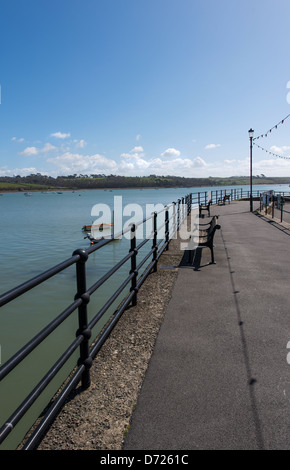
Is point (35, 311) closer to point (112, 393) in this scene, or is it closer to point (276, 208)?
point (112, 393)

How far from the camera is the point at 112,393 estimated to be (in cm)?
287

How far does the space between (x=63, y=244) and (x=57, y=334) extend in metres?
16.4

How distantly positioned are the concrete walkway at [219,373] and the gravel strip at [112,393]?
104mm

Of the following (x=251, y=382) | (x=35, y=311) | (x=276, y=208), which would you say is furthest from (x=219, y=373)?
(x=276, y=208)

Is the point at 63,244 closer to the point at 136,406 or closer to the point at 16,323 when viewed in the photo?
the point at 16,323

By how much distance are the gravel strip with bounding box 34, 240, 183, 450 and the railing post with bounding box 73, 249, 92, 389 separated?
0.58 feet

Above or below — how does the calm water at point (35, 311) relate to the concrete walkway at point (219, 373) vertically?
below

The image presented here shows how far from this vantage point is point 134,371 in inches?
126

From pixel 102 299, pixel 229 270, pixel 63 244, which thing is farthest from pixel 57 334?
pixel 63 244

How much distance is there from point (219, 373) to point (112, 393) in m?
1.02

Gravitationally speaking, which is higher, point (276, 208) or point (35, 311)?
point (276, 208)

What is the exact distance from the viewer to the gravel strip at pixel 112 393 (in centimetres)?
233

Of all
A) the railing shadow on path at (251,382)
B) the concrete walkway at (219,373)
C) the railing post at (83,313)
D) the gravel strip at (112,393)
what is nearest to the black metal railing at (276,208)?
the concrete walkway at (219,373)

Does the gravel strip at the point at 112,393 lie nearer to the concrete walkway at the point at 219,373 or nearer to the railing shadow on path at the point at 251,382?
the concrete walkway at the point at 219,373
